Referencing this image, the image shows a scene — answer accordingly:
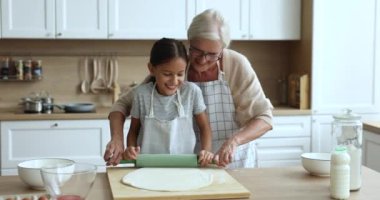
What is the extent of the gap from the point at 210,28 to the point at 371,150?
1736 mm

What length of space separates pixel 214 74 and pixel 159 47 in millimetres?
328

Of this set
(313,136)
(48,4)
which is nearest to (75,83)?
(48,4)

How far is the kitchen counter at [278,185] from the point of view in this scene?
1.56 metres

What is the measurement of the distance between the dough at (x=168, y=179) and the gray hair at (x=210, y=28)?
1.53ft

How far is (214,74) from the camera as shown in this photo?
82.9 inches

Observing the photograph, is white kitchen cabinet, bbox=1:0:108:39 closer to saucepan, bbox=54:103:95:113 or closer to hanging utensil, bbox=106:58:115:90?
hanging utensil, bbox=106:58:115:90

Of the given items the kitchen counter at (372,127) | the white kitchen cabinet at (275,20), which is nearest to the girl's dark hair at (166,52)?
the kitchen counter at (372,127)

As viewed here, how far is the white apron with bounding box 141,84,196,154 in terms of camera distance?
1916mm

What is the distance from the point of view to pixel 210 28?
1912 millimetres

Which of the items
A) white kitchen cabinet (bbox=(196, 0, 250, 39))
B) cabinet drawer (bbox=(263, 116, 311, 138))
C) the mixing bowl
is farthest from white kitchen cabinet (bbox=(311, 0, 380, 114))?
the mixing bowl

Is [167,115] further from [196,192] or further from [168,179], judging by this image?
[196,192]

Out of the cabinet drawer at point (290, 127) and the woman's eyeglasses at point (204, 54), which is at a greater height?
the woman's eyeglasses at point (204, 54)

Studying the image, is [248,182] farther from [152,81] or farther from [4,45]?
[4,45]

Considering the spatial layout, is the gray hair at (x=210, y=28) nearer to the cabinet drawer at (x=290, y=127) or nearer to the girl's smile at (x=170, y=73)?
the girl's smile at (x=170, y=73)
